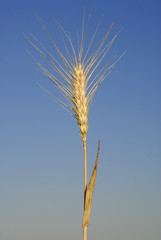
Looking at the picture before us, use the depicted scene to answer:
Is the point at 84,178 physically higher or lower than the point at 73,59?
lower

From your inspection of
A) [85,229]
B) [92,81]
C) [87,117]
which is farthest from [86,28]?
[85,229]

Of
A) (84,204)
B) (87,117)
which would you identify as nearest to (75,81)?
(87,117)

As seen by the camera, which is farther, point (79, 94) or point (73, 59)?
point (73, 59)

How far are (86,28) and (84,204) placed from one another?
5.35 feet

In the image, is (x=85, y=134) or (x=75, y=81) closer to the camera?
(x=85, y=134)

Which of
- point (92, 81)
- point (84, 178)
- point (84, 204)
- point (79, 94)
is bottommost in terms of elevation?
point (84, 204)

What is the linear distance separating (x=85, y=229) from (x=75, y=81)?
51.6 inches

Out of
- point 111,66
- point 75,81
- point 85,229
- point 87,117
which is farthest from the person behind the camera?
point 111,66

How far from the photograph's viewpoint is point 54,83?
271cm

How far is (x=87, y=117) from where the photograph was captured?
2.44 meters

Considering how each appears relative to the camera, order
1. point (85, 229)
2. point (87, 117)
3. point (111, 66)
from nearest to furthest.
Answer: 1. point (85, 229)
2. point (87, 117)
3. point (111, 66)

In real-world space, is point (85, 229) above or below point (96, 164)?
below

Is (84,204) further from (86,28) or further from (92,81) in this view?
(86,28)

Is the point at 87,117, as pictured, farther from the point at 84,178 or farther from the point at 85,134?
the point at 84,178
